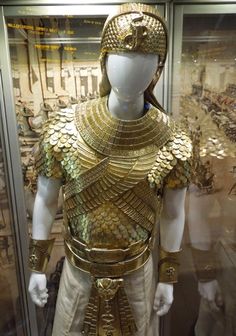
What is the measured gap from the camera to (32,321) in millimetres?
1841

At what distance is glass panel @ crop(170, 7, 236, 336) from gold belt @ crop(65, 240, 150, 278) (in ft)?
1.82

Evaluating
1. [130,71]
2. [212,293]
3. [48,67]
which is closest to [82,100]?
[48,67]

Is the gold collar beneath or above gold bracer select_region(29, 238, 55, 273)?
above

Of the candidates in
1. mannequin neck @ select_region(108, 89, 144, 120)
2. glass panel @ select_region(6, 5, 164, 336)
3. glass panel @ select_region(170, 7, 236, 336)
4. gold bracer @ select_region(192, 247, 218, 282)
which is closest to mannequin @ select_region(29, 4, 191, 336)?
mannequin neck @ select_region(108, 89, 144, 120)

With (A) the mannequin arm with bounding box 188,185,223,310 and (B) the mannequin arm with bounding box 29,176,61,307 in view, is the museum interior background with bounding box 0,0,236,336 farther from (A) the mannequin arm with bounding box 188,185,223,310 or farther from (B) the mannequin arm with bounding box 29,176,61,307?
Answer: (B) the mannequin arm with bounding box 29,176,61,307

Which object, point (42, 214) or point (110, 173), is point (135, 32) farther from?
point (42, 214)

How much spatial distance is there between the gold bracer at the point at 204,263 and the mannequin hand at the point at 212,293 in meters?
0.04

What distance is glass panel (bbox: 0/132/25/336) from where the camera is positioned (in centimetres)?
170

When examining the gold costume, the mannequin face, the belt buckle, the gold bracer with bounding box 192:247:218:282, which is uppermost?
the mannequin face

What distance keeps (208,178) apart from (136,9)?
1.01 m

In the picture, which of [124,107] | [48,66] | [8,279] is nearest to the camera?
[124,107]

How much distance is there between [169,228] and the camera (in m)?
1.21

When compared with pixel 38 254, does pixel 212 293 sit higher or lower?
lower

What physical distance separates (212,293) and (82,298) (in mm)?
901
